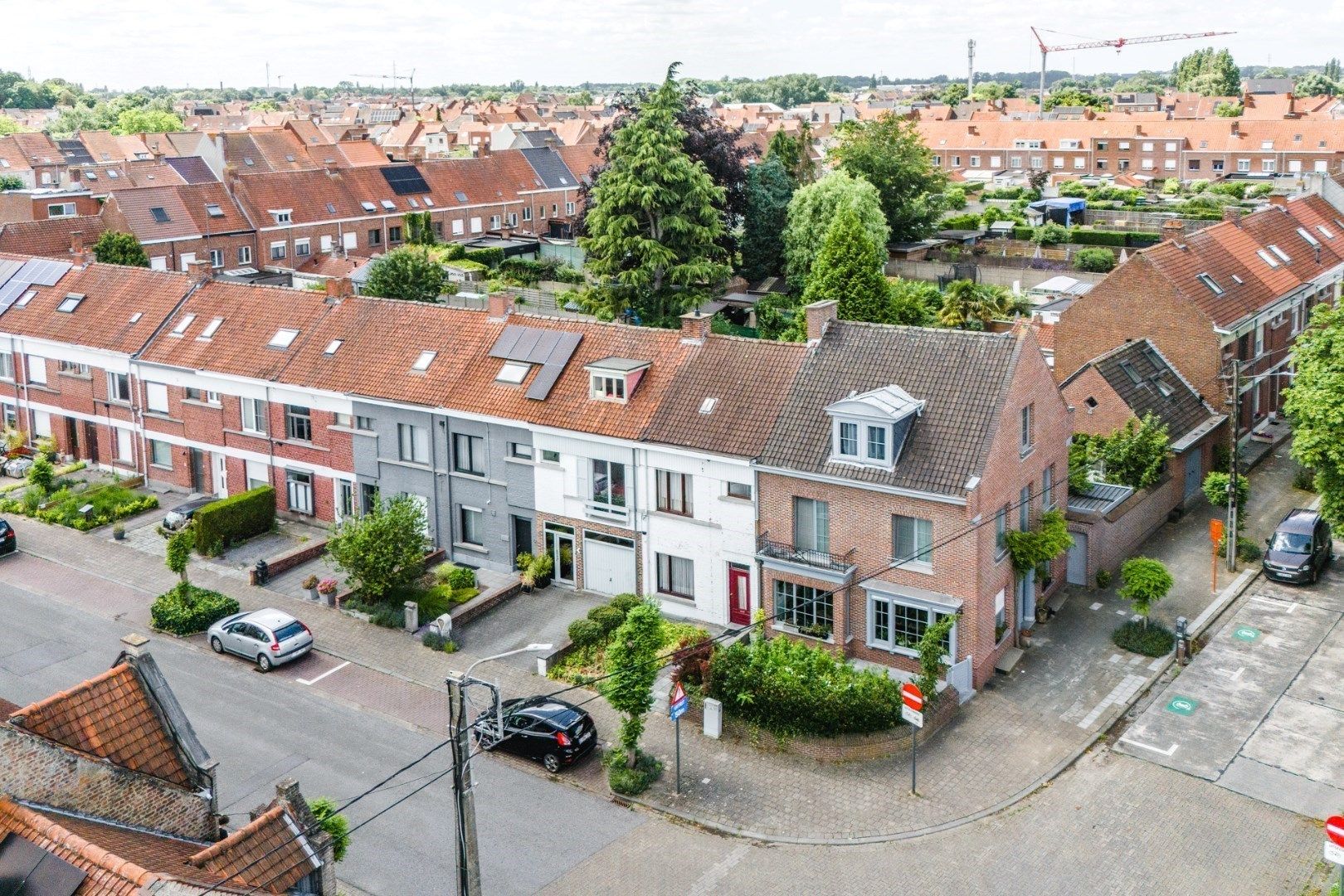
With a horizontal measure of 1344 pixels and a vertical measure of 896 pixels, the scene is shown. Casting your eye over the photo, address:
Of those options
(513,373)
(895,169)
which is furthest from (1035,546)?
(895,169)

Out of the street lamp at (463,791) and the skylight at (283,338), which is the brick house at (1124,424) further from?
the skylight at (283,338)

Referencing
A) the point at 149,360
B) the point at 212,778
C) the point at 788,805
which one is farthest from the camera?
the point at 149,360

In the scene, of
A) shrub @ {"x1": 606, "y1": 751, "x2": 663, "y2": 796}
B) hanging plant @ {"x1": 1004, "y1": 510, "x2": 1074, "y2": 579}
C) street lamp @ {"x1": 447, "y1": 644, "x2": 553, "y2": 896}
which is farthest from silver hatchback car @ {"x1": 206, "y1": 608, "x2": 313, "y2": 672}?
hanging plant @ {"x1": 1004, "y1": 510, "x2": 1074, "y2": 579}

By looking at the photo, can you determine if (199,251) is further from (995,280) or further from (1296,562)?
(1296,562)

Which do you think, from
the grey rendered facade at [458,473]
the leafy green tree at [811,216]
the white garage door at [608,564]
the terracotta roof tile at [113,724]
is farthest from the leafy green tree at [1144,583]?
the leafy green tree at [811,216]

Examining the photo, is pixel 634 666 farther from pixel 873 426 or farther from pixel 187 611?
pixel 187 611

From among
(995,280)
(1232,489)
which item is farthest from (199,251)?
(1232,489)
